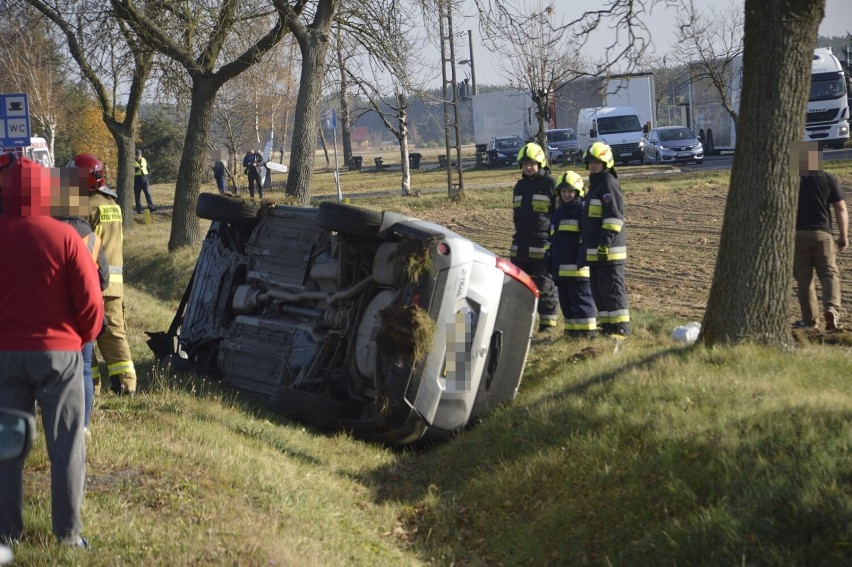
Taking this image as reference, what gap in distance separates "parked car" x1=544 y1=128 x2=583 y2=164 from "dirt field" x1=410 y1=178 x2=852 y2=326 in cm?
1947

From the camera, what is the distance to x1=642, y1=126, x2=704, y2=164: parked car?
40594 millimetres

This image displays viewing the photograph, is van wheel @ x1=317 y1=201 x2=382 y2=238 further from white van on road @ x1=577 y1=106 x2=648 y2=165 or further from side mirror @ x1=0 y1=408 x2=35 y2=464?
white van on road @ x1=577 y1=106 x2=648 y2=165

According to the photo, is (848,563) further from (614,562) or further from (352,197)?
(352,197)

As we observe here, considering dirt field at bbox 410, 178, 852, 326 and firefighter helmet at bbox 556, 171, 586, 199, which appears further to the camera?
dirt field at bbox 410, 178, 852, 326

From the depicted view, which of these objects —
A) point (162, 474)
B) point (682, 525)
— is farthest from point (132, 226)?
point (682, 525)

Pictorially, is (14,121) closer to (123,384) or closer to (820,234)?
(123,384)

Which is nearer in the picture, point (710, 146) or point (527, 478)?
point (527, 478)

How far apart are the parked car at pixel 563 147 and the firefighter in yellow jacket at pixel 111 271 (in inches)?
1525

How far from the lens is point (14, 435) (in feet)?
8.73

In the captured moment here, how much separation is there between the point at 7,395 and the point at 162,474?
1.34 m

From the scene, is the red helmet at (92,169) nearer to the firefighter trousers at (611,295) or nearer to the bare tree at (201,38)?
the firefighter trousers at (611,295)

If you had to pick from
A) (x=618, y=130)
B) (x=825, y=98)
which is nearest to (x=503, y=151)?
(x=618, y=130)

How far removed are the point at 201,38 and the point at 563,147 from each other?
103ft

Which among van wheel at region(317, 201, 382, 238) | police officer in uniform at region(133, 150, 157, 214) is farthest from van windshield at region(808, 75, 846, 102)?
van wheel at region(317, 201, 382, 238)
